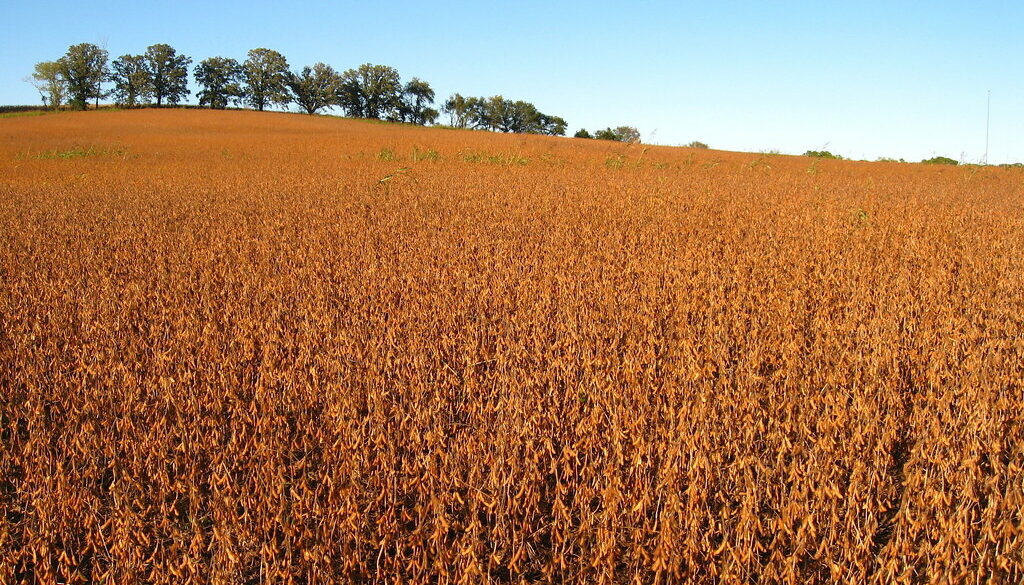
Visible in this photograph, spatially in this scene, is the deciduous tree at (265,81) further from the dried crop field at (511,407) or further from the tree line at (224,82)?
the dried crop field at (511,407)

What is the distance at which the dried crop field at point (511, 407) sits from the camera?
170 centimetres

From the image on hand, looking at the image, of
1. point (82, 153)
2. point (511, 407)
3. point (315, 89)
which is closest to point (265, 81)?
point (315, 89)

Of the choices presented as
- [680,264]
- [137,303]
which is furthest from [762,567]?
[137,303]

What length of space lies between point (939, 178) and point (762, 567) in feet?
54.0

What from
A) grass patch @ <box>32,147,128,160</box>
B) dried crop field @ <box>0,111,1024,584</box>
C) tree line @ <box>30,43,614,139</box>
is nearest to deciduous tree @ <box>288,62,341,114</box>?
tree line @ <box>30,43,614,139</box>

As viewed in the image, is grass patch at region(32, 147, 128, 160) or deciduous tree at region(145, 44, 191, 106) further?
deciduous tree at region(145, 44, 191, 106)

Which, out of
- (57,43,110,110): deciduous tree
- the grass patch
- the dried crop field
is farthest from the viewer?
(57,43,110,110): deciduous tree

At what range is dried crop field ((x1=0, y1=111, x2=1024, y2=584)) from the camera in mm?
1696

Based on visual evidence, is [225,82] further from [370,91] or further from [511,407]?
[511,407]

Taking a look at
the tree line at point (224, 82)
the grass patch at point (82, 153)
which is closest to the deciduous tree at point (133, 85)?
the tree line at point (224, 82)

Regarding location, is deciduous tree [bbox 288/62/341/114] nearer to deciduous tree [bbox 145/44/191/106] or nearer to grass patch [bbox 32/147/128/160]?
deciduous tree [bbox 145/44/191/106]

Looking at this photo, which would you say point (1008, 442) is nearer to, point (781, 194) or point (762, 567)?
point (762, 567)

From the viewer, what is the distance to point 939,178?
14836 mm

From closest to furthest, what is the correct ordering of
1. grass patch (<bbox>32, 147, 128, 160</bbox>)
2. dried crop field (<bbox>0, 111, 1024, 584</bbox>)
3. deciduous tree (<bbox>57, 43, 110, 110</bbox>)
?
1. dried crop field (<bbox>0, 111, 1024, 584</bbox>)
2. grass patch (<bbox>32, 147, 128, 160</bbox>)
3. deciduous tree (<bbox>57, 43, 110, 110</bbox>)
